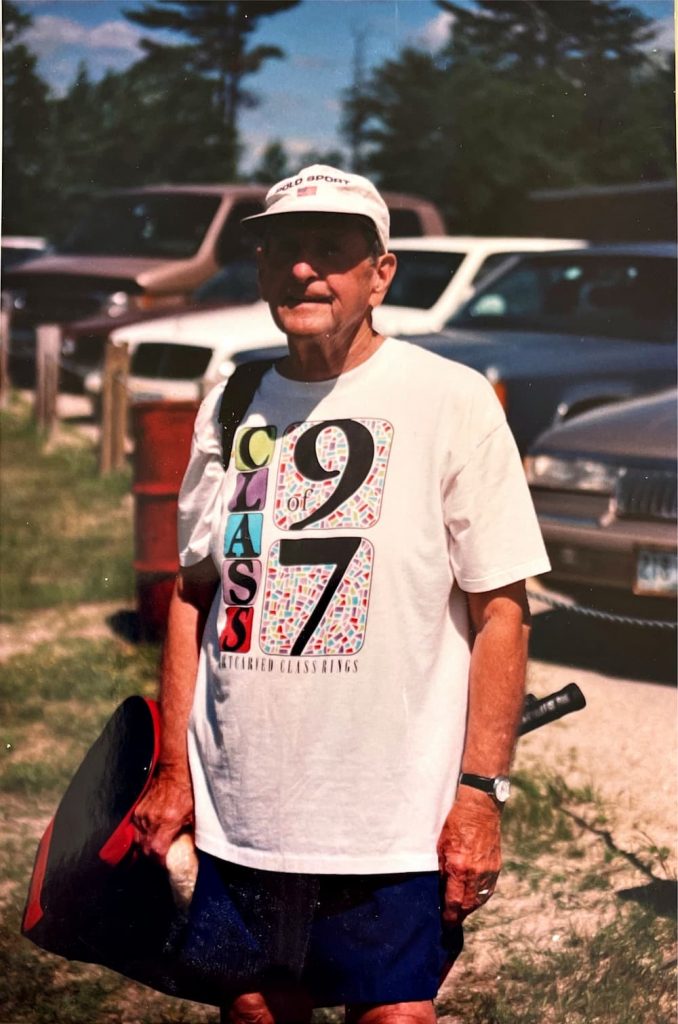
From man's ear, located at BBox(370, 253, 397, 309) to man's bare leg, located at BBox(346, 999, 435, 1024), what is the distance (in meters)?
1.39

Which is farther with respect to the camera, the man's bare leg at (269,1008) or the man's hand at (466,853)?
the man's bare leg at (269,1008)

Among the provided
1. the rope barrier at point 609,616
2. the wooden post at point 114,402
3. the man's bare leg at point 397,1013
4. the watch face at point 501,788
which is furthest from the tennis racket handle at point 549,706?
the wooden post at point 114,402

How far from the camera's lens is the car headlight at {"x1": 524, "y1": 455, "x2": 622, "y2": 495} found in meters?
3.18

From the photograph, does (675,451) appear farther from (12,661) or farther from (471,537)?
(12,661)

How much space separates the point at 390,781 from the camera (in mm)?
2504

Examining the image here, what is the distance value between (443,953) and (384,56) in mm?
2103

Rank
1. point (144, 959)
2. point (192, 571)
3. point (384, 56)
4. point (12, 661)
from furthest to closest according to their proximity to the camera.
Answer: point (12, 661) → point (384, 56) → point (144, 959) → point (192, 571)

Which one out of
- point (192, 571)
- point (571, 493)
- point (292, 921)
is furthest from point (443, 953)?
point (571, 493)

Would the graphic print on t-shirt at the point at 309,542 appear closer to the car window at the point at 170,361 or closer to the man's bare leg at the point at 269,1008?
the man's bare leg at the point at 269,1008

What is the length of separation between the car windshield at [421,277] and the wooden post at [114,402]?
2.85 ft

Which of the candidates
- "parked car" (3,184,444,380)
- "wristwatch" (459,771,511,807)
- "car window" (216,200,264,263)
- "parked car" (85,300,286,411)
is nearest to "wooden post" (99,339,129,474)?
"parked car" (85,300,286,411)

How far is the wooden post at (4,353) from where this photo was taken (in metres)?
3.83

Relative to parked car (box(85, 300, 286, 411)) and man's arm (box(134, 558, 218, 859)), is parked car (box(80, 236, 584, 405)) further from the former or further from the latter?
man's arm (box(134, 558, 218, 859))

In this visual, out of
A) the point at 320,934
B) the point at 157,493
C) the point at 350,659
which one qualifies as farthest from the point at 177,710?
the point at 157,493
